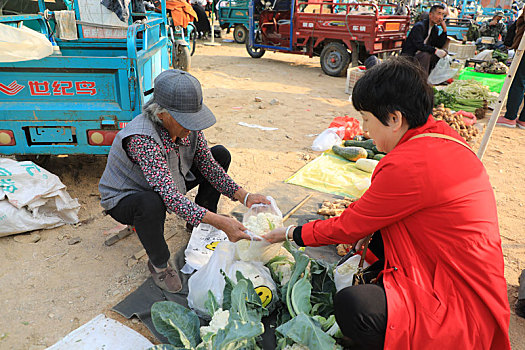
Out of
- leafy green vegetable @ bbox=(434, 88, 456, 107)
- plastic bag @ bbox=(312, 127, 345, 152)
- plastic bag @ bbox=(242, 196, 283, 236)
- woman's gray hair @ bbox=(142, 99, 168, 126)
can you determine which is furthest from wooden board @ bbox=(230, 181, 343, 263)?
leafy green vegetable @ bbox=(434, 88, 456, 107)

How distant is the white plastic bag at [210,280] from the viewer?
2.07 meters

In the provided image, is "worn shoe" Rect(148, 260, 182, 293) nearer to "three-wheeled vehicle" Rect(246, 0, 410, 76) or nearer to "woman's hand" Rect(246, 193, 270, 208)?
"woman's hand" Rect(246, 193, 270, 208)

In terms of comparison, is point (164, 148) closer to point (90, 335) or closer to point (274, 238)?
point (274, 238)

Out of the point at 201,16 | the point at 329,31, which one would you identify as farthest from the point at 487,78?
the point at 201,16

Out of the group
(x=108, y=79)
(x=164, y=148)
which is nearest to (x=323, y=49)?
(x=108, y=79)

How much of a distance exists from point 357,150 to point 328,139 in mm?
524

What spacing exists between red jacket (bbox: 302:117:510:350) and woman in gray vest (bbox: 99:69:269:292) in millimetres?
938

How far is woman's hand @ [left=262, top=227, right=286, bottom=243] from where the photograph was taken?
2076mm

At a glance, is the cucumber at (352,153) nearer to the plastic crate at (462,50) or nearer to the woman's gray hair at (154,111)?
the woman's gray hair at (154,111)

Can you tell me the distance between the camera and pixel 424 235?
1.54 metres

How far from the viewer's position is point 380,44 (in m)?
8.97

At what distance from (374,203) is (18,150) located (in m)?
2.85

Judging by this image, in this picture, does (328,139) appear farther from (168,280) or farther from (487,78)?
(487,78)

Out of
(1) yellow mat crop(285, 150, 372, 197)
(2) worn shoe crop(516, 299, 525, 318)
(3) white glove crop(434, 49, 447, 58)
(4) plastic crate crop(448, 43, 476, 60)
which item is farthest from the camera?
(4) plastic crate crop(448, 43, 476, 60)
